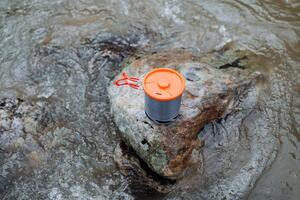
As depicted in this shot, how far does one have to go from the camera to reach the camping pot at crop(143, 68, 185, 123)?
333cm

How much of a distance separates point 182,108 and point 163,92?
59 centimetres

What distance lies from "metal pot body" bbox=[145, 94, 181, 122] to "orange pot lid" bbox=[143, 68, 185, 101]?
6 centimetres

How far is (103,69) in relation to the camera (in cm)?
486

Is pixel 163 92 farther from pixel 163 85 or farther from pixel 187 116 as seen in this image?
pixel 187 116

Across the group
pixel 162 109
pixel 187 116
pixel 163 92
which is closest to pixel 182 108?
pixel 187 116

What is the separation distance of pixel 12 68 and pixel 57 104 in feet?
3.12

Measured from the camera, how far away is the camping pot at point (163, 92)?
3.33 m

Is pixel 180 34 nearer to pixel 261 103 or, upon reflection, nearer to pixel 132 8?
pixel 132 8

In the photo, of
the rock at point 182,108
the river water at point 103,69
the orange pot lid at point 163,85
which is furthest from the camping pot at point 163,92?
the river water at point 103,69

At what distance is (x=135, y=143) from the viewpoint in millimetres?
3838

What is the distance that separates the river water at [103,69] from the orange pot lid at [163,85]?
108cm

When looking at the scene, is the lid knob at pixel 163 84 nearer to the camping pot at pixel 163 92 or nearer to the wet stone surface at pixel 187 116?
the camping pot at pixel 163 92

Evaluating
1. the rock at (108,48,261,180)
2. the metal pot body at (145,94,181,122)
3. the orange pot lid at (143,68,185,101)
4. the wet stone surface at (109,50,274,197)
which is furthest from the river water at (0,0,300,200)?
the orange pot lid at (143,68,185,101)

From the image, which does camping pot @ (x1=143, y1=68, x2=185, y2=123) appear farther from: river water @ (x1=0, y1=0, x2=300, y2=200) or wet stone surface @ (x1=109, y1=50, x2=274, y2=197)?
river water @ (x1=0, y1=0, x2=300, y2=200)
